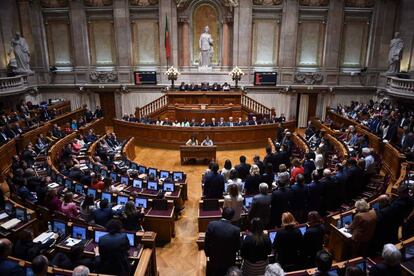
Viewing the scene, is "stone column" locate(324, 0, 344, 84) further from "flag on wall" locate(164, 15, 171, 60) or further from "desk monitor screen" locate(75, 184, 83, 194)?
"desk monitor screen" locate(75, 184, 83, 194)

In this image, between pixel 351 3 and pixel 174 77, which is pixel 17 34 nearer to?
pixel 174 77

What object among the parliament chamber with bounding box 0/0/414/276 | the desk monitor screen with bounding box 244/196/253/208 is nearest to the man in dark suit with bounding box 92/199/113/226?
the parliament chamber with bounding box 0/0/414/276

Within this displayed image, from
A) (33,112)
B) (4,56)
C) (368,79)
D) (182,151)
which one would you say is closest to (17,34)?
(4,56)

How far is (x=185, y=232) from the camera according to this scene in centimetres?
757

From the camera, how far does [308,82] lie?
19.3m

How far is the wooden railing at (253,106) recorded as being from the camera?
17062mm

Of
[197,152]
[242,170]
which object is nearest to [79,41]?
[197,152]

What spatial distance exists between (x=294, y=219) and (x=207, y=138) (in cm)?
840

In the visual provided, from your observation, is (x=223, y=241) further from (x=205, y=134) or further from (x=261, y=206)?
(x=205, y=134)

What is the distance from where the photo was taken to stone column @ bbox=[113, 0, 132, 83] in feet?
62.4

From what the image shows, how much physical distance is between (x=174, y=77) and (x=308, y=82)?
301 inches

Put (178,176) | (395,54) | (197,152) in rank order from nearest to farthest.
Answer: (178,176)
(197,152)
(395,54)

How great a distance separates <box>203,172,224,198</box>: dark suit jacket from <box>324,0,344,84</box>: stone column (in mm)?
14564

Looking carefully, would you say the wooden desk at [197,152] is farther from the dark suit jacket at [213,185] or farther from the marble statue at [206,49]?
the marble statue at [206,49]
